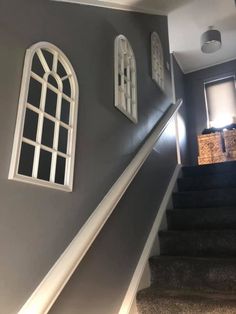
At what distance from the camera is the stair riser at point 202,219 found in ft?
6.82

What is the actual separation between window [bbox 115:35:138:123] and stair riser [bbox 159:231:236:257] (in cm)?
91

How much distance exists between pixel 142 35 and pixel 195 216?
5.36ft

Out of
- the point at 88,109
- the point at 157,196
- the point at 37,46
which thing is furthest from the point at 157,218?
the point at 37,46

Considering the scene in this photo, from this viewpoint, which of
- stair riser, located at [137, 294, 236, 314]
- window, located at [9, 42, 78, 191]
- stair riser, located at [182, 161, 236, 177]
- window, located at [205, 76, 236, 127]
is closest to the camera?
window, located at [9, 42, 78, 191]

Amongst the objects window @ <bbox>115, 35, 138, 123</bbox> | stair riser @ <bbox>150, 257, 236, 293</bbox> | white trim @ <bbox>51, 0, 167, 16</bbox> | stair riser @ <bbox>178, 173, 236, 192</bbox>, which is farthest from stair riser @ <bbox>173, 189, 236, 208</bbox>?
white trim @ <bbox>51, 0, 167, 16</bbox>

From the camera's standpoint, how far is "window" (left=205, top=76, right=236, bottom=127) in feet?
15.4

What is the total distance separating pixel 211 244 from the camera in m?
1.90

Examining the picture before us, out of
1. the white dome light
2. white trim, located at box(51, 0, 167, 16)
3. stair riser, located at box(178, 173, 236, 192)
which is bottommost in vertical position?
stair riser, located at box(178, 173, 236, 192)

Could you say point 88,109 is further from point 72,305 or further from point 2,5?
point 72,305

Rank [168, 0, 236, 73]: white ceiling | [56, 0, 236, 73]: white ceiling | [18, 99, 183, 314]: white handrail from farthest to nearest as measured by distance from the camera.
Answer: [168, 0, 236, 73]: white ceiling
[56, 0, 236, 73]: white ceiling
[18, 99, 183, 314]: white handrail

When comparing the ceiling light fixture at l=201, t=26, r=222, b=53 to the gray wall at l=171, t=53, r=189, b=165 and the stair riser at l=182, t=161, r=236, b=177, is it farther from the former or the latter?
the stair riser at l=182, t=161, r=236, b=177

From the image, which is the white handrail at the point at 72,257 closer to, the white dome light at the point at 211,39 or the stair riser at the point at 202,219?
the stair riser at the point at 202,219

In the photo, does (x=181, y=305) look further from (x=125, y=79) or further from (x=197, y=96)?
(x=197, y=96)

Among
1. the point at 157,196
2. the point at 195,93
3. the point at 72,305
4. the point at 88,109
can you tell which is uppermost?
the point at 195,93
